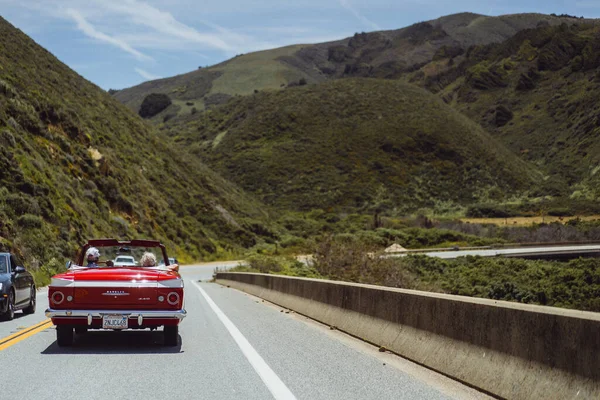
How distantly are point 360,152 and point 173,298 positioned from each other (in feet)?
313

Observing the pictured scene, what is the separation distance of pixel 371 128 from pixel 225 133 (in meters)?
→ 27.9

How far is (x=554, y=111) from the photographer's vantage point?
4715 inches

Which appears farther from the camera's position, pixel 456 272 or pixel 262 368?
pixel 456 272

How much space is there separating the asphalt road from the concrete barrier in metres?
0.24

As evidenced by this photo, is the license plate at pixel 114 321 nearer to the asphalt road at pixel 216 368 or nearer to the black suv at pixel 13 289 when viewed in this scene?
the asphalt road at pixel 216 368

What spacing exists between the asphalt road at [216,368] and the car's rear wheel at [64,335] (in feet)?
0.41

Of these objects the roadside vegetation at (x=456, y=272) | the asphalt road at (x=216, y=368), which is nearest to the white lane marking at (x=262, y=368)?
the asphalt road at (x=216, y=368)

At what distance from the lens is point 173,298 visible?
32.3 ft

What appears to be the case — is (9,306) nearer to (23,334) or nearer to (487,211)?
(23,334)

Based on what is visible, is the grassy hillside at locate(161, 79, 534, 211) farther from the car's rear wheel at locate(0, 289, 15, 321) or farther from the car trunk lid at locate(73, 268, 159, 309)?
the car trunk lid at locate(73, 268, 159, 309)

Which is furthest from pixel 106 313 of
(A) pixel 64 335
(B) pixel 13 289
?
(B) pixel 13 289

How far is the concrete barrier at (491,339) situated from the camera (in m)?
5.45

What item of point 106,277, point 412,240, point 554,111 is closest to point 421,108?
point 554,111

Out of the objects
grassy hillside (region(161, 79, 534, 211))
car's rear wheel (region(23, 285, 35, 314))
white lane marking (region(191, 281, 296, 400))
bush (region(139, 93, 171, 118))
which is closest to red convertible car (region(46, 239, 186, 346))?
white lane marking (region(191, 281, 296, 400))
